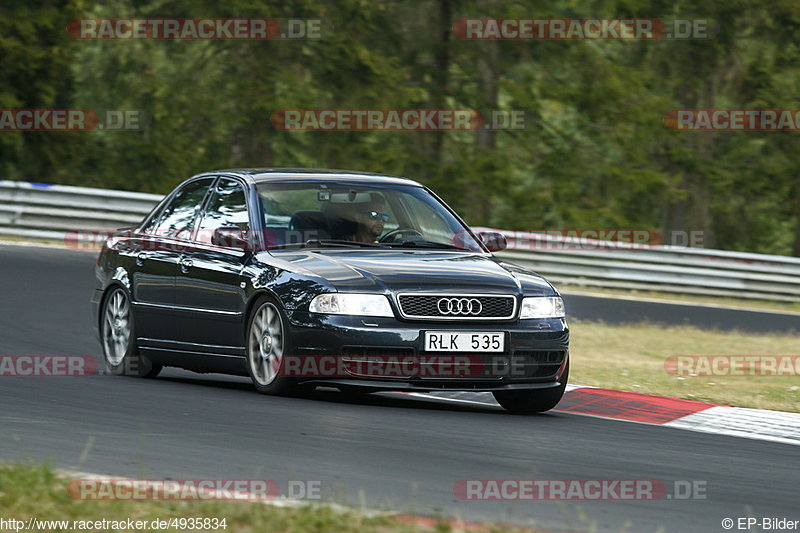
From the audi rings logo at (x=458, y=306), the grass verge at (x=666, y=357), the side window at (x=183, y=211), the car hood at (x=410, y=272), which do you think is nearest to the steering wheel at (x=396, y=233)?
the car hood at (x=410, y=272)

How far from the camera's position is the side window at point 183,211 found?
1068 centimetres

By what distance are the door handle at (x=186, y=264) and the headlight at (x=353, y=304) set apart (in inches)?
67.9

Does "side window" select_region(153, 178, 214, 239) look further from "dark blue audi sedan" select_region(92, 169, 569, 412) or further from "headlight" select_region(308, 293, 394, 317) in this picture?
"headlight" select_region(308, 293, 394, 317)

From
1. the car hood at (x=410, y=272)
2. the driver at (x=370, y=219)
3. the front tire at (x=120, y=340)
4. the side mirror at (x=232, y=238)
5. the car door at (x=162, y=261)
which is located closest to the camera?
the car hood at (x=410, y=272)

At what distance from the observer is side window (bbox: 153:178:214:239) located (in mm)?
10680

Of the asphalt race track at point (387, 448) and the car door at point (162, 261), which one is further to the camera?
the car door at point (162, 261)

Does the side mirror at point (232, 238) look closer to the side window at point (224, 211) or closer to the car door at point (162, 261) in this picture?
the side window at point (224, 211)

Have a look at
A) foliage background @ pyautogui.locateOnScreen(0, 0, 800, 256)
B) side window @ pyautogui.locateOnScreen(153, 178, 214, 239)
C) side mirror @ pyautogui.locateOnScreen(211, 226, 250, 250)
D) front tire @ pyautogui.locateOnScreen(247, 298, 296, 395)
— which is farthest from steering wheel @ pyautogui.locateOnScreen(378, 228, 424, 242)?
foliage background @ pyautogui.locateOnScreen(0, 0, 800, 256)

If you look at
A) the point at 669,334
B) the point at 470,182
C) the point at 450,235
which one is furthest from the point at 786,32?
the point at 450,235

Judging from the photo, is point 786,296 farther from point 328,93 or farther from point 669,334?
point 328,93

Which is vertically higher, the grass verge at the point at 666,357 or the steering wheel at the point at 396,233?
the steering wheel at the point at 396,233

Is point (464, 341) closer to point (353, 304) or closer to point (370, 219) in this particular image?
point (353, 304)

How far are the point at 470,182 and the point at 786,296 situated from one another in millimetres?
8317

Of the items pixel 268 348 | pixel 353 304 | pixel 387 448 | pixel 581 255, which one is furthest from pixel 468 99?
pixel 387 448
